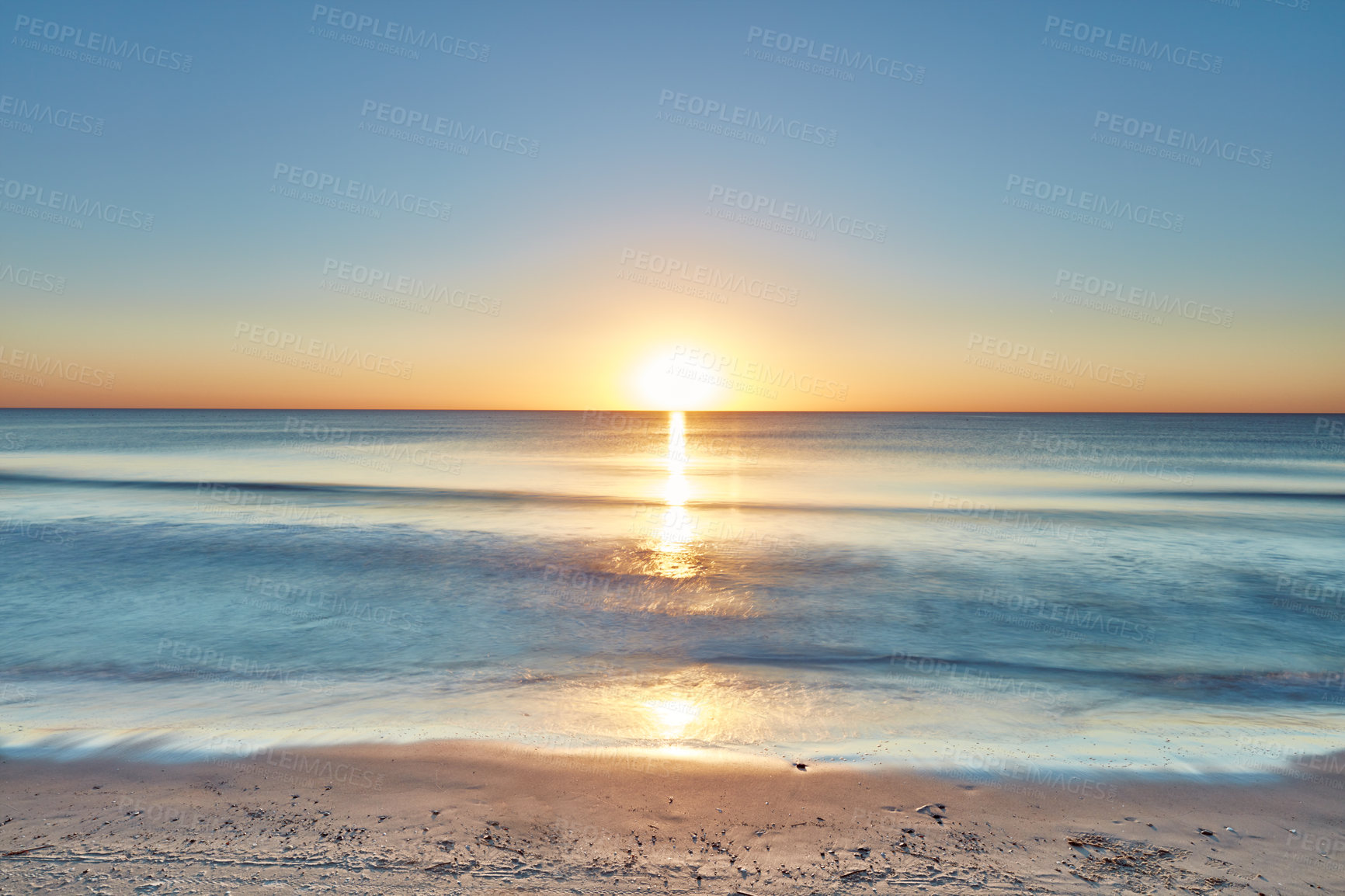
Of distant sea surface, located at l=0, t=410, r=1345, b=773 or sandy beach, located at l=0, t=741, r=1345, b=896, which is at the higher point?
sandy beach, located at l=0, t=741, r=1345, b=896

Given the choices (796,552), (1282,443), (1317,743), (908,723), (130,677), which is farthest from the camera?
(1282,443)

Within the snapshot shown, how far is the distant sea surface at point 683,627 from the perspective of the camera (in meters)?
7.35

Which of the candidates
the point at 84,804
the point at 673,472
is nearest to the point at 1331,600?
the point at 84,804

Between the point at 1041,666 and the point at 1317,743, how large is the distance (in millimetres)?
3247

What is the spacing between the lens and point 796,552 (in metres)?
19.1

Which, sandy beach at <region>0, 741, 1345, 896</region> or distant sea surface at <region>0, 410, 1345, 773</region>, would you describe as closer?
sandy beach at <region>0, 741, 1345, 896</region>

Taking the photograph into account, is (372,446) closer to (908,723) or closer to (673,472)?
(673,472)

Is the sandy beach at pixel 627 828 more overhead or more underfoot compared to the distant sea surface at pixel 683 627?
more overhead

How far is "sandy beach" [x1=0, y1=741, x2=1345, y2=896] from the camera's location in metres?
4.49

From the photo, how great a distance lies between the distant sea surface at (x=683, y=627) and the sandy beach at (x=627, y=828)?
657 millimetres

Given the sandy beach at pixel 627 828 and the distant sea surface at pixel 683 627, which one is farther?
the distant sea surface at pixel 683 627

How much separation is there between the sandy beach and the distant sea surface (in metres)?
0.66

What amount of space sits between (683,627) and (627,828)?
6564 mm

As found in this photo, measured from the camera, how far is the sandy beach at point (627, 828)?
14.7ft
